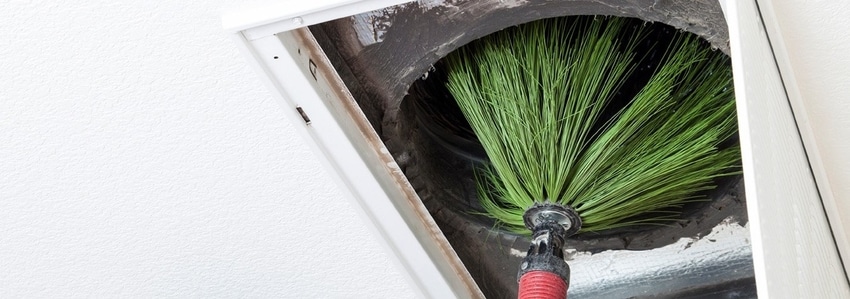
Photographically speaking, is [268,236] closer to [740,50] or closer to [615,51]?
[615,51]

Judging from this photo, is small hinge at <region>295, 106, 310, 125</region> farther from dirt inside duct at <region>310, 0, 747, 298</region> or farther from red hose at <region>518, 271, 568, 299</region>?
red hose at <region>518, 271, 568, 299</region>

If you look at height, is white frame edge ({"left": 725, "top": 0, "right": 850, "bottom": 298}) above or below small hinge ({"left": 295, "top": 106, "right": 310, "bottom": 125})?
below

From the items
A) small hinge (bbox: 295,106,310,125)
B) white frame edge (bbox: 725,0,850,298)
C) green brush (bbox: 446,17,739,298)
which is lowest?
white frame edge (bbox: 725,0,850,298)

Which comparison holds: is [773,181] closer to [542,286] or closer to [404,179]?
[542,286]

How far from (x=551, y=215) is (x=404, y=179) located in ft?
0.60

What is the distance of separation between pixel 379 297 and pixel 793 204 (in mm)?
776

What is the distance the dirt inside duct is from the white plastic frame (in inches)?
1.0

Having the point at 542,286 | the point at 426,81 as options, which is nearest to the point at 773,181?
the point at 542,286

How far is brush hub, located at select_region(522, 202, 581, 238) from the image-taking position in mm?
1241

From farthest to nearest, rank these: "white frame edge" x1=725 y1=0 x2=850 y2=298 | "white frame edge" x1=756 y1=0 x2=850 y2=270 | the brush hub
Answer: the brush hub
"white frame edge" x1=756 y1=0 x2=850 y2=270
"white frame edge" x1=725 y1=0 x2=850 y2=298

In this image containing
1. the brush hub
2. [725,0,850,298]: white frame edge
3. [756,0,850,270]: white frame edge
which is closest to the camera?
[725,0,850,298]: white frame edge

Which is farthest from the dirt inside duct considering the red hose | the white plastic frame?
the red hose

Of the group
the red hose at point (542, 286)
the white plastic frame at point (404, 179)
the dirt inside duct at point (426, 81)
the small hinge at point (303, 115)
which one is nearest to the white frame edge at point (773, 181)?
the white plastic frame at point (404, 179)

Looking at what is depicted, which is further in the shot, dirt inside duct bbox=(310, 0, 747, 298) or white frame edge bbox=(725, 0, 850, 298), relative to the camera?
dirt inside duct bbox=(310, 0, 747, 298)
